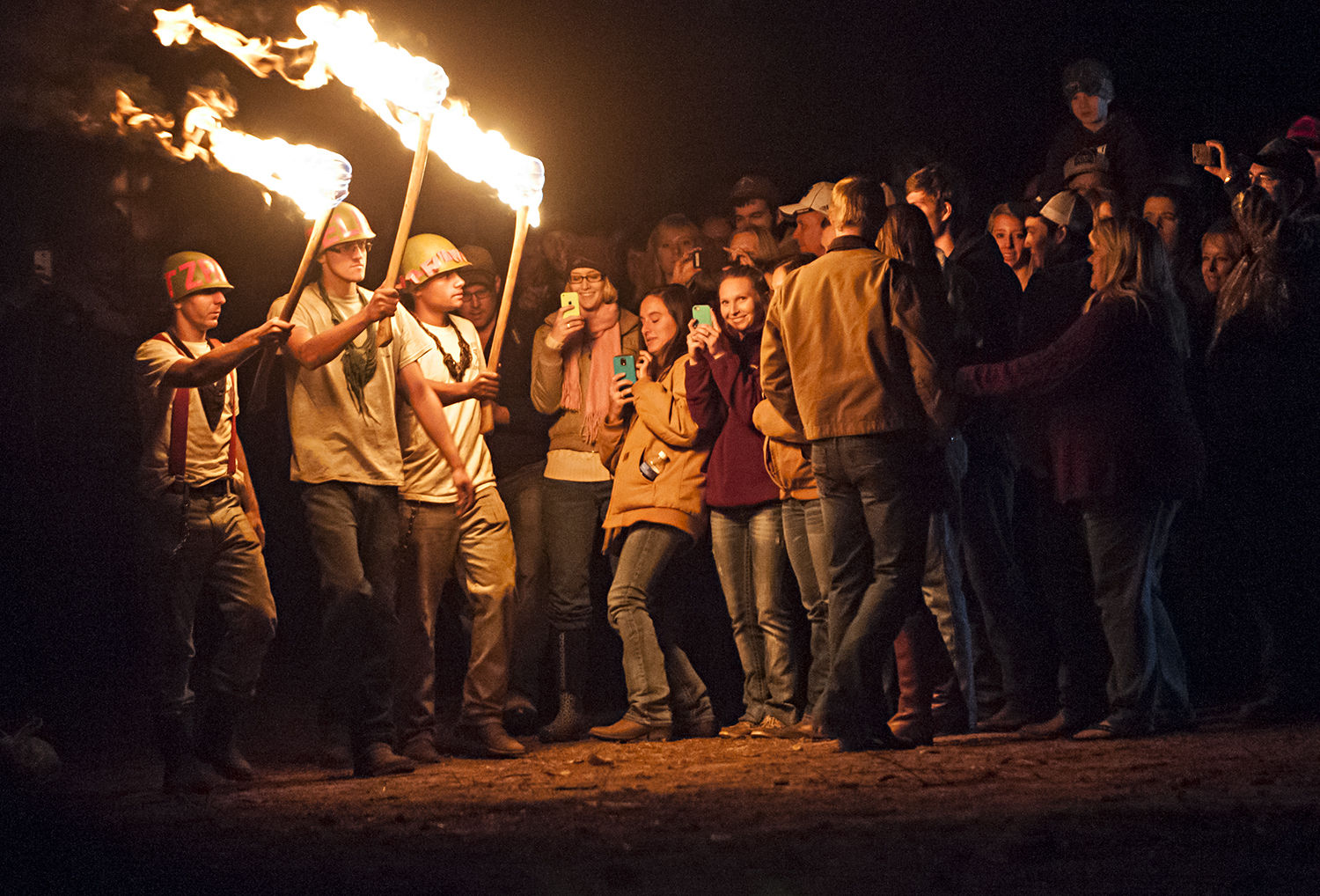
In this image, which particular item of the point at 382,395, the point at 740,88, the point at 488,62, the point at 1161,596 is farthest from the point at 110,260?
the point at 1161,596

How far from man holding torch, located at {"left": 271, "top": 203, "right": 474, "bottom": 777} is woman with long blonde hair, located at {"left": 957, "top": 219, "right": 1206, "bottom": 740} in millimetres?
2724

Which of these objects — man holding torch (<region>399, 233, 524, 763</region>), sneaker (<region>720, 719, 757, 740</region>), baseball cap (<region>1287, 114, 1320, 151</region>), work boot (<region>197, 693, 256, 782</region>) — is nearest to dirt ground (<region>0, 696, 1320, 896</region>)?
work boot (<region>197, 693, 256, 782</region>)

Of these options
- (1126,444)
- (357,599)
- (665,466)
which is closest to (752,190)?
(665,466)

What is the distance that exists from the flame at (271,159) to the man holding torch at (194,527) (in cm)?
50

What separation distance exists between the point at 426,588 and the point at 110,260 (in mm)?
3135

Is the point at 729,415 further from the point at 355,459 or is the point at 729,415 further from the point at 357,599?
the point at 357,599

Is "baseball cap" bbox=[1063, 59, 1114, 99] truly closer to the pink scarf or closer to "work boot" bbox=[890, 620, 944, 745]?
the pink scarf

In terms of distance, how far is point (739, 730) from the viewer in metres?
7.03

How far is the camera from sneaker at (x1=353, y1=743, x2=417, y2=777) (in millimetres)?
6031

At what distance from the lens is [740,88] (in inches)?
426

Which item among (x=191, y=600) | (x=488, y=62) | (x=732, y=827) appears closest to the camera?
(x=732, y=827)

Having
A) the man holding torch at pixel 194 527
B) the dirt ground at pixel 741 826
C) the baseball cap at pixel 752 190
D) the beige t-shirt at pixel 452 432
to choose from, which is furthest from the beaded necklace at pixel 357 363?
the baseball cap at pixel 752 190

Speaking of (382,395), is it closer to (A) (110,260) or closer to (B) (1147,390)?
(A) (110,260)

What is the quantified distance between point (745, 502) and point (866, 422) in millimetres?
1431
